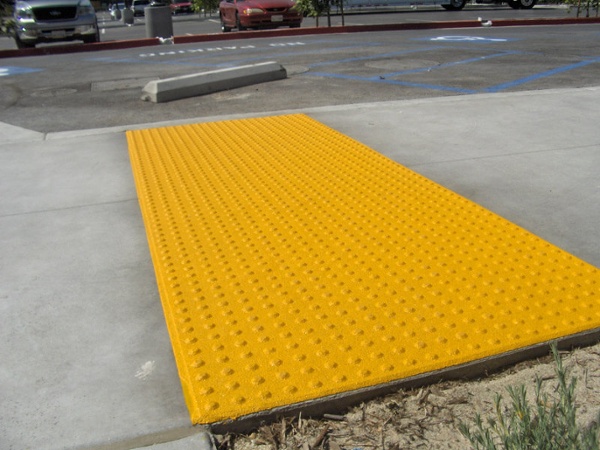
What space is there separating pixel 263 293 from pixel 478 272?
1.06 metres

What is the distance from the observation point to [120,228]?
4023mm

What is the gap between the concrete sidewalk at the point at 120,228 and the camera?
2.33 meters

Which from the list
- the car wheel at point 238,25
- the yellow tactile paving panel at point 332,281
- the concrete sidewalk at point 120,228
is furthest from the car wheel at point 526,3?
the yellow tactile paving panel at point 332,281

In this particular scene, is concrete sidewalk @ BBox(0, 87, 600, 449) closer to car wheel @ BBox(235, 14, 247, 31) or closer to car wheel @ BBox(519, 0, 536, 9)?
car wheel @ BBox(235, 14, 247, 31)

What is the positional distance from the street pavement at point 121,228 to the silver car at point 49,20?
11133mm

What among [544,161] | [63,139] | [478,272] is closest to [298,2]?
[63,139]

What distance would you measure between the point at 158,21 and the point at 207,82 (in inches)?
453

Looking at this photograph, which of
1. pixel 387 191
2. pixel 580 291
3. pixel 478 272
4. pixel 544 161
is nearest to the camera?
pixel 580 291

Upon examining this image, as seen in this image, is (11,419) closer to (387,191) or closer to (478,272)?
(478,272)

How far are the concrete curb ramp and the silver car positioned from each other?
9.70 metres

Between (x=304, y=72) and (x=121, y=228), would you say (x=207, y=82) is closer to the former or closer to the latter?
(x=304, y=72)

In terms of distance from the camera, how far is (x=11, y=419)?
2.28 metres

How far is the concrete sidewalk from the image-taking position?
233 cm

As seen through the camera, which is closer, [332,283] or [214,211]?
[332,283]
